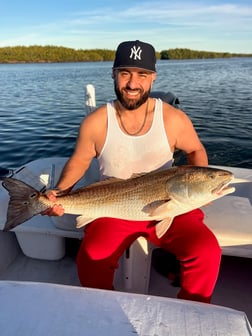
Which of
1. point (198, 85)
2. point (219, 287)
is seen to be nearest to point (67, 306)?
point (219, 287)

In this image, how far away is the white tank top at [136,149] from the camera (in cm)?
299

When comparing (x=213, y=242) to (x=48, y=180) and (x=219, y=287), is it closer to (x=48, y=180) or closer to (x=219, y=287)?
(x=219, y=287)

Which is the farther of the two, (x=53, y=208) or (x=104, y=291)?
(x=53, y=208)

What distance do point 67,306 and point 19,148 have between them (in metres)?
8.63

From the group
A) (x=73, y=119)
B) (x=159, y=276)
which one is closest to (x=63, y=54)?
(x=73, y=119)

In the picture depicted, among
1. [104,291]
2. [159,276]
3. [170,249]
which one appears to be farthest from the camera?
[159,276]

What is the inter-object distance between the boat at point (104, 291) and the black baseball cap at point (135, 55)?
1289mm

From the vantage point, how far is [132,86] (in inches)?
118

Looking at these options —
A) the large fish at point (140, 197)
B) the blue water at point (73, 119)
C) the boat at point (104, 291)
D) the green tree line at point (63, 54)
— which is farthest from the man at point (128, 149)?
the green tree line at point (63, 54)

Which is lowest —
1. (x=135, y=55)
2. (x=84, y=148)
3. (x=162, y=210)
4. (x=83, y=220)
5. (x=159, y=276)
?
(x=159, y=276)

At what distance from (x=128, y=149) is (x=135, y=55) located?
72cm

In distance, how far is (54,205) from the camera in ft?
9.02

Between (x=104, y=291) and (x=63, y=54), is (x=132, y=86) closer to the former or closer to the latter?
(x=104, y=291)

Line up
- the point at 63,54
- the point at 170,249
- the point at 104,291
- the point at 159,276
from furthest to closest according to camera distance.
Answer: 1. the point at 63,54
2. the point at 159,276
3. the point at 170,249
4. the point at 104,291
